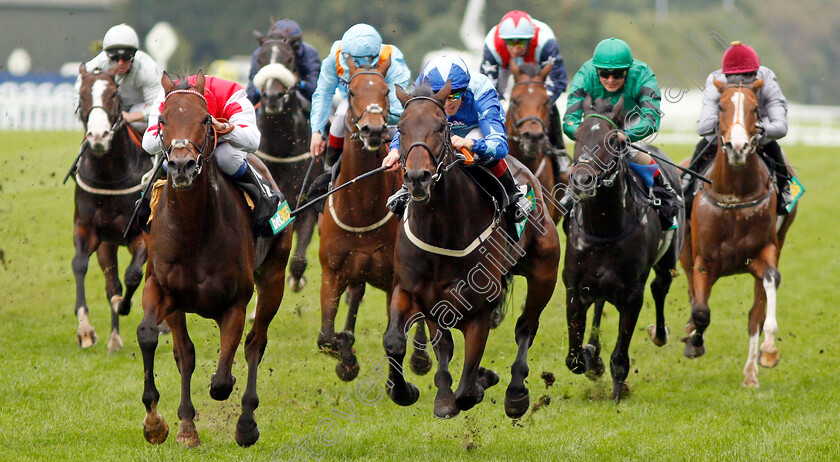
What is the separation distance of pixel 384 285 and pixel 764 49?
50.3 metres

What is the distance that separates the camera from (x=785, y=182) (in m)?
8.39

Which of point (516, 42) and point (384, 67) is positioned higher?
point (516, 42)

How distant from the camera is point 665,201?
7.18 meters

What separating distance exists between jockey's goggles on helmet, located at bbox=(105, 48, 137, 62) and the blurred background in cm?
1353

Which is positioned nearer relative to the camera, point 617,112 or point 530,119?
point 617,112

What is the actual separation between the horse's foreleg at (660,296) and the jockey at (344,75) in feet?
7.63

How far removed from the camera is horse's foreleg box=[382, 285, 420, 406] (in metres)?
5.28

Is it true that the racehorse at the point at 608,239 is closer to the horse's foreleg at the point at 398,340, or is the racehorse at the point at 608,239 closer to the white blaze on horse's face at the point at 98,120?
the horse's foreleg at the point at 398,340

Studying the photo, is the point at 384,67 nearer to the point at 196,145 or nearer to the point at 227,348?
the point at 196,145

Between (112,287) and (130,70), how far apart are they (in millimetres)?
1801

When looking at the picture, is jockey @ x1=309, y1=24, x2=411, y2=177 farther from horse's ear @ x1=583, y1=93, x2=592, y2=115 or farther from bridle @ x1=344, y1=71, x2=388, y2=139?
horse's ear @ x1=583, y1=93, x2=592, y2=115

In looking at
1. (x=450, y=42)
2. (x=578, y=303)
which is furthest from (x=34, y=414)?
(x=450, y=42)

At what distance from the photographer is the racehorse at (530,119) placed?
8.45 metres

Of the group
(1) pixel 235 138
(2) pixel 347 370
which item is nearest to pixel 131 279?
(2) pixel 347 370
